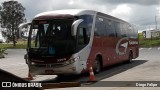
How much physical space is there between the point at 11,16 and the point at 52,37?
284 ft

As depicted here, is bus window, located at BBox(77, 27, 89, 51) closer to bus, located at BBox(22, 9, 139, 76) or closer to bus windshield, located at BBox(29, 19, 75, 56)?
bus, located at BBox(22, 9, 139, 76)

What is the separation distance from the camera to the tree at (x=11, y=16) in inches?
3894

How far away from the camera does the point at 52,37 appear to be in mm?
14969

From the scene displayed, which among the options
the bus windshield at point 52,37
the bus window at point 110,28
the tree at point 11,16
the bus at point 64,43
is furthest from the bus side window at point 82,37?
the tree at point 11,16

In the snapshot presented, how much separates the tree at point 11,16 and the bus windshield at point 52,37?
3313 inches

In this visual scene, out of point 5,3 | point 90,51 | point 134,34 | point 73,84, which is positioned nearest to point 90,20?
point 90,51

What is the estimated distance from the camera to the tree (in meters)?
98.9

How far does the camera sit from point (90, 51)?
16312mm

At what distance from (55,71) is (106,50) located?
4684 millimetres

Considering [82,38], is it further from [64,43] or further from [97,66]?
[97,66]

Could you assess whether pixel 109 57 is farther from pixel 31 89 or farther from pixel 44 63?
pixel 31 89

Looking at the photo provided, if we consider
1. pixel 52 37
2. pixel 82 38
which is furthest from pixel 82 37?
pixel 52 37

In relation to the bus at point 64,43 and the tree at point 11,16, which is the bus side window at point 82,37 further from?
the tree at point 11,16

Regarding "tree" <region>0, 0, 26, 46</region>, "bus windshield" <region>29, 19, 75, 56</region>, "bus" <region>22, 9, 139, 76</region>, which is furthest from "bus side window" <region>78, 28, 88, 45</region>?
→ "tree" <region>0, 0, 26, 46</region>
